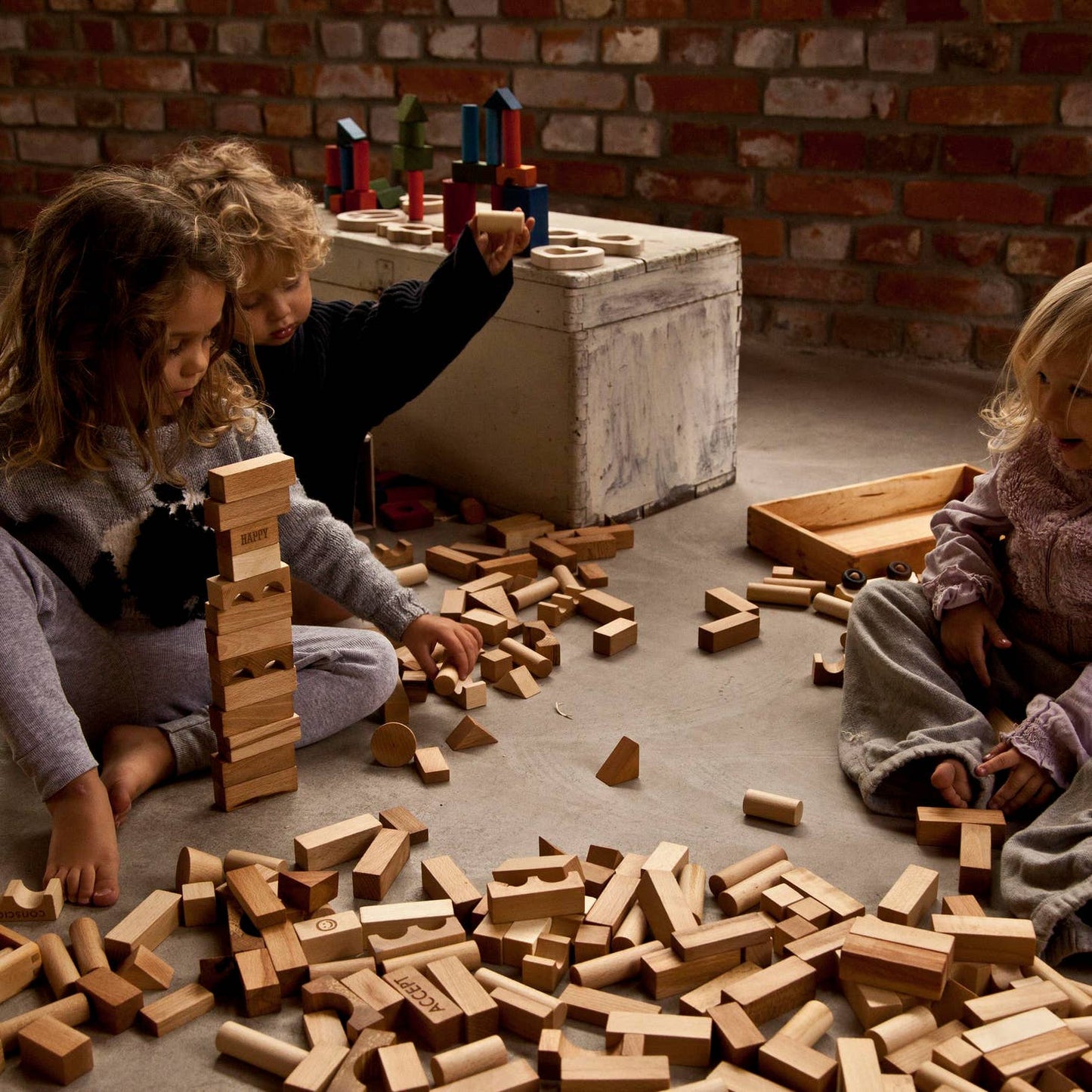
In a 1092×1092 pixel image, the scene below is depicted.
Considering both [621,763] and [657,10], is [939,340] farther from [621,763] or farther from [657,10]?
[621,763]

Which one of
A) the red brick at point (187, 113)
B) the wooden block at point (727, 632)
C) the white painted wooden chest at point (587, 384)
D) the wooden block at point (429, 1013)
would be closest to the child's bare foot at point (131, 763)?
the wooden block at point (429, 1013)

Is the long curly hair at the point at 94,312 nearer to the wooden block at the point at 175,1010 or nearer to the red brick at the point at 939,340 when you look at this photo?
the wooden block at the point at 175,1010

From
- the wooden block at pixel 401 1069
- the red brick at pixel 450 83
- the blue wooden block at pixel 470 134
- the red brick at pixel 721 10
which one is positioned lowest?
the wooden block at pixel 401 1069

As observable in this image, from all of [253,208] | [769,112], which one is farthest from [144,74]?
[253,208]

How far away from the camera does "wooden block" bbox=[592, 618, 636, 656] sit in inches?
86.7

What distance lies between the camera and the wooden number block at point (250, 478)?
1.60 m

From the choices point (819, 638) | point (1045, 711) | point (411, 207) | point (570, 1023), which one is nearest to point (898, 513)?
point (819, 638)

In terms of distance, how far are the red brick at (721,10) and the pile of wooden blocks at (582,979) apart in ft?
8.95

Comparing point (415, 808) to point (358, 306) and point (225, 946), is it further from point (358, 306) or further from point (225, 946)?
point (358, 306)

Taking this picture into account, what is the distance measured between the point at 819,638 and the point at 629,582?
39 centimetres

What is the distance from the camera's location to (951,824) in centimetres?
168

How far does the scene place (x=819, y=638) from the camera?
2.27 metres

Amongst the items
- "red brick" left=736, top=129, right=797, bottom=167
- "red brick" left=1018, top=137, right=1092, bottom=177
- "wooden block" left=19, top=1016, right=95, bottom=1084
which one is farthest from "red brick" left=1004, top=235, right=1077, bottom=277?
"wooden block" left=19, top=1016, right=95, bottom=1084

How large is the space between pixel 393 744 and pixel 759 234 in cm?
244
